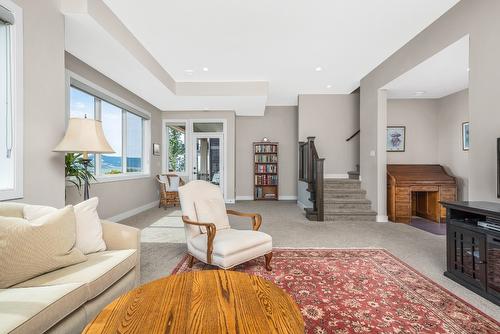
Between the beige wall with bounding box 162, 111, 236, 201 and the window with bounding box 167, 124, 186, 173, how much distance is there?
0.94 ft

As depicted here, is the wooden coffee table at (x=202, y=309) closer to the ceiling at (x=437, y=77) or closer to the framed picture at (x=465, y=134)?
the ceiling at (x=437, y=77)

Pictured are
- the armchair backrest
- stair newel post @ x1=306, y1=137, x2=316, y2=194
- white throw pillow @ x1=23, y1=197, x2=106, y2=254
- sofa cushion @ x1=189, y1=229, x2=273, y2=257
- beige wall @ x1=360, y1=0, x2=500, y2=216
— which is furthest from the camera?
stair newel post @ x1=306, y1=137, x2=316, y2=194

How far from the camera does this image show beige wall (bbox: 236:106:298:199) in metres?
7.82

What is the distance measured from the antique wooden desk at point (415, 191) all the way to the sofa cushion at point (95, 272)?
469 centimetres

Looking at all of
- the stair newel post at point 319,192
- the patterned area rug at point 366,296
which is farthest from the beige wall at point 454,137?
the patterned area rug at point 366,296

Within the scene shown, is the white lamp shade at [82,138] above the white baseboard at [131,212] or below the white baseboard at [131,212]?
above

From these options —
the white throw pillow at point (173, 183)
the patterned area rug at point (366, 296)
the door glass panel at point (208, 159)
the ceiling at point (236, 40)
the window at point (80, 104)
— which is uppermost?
the ceiling at point (236, 40)

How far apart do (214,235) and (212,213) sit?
1.81 ft

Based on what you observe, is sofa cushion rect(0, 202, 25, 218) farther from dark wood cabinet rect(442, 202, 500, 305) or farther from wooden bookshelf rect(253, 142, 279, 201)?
wooden bookshelf rect(253, 142, 279, 201)

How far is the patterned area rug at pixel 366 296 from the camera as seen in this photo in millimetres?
1703

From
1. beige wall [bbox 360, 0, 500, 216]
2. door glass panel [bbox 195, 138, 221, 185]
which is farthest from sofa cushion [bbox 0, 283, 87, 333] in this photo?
door glass panel [bbox 195, 138, 221, 185]

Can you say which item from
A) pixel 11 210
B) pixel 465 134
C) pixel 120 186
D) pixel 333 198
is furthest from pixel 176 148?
pixel 465 134

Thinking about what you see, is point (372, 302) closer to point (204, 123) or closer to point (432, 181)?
point (432, 181)

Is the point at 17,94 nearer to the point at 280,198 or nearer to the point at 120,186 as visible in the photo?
the point at 120,186
